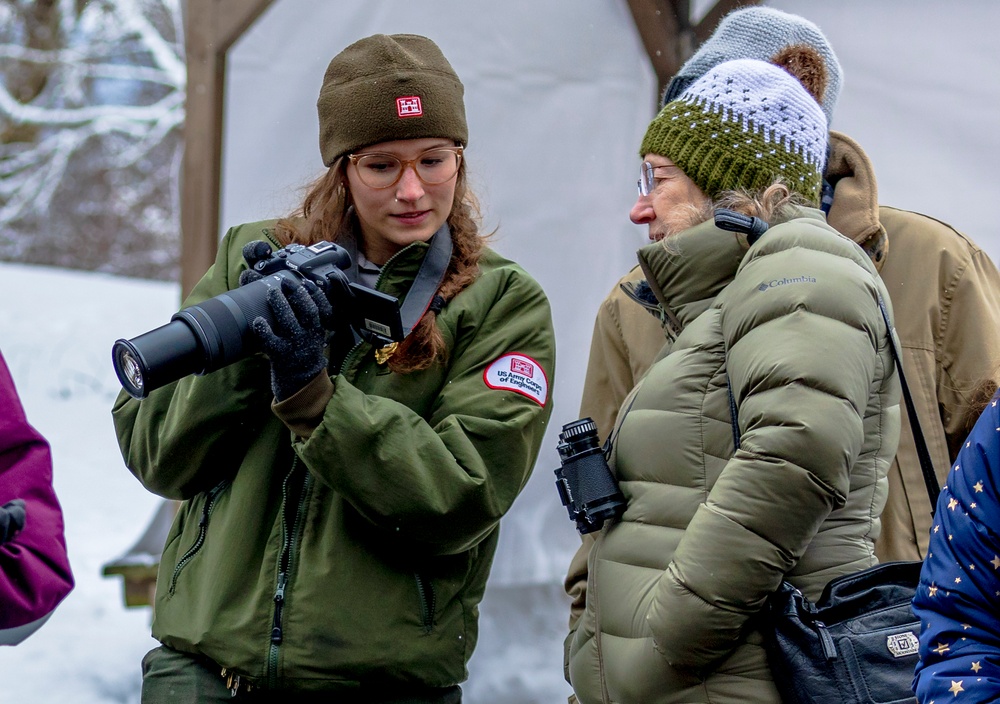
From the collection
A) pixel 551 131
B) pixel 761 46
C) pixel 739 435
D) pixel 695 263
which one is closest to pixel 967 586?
pixel 739 435

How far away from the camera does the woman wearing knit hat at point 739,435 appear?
1.62 metres

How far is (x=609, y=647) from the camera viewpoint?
1.82 meters

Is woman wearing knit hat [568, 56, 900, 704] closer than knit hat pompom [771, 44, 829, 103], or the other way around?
woman wearing knit hat [568, 56, 900, 704]

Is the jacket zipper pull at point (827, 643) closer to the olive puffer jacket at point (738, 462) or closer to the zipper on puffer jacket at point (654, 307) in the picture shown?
the olive puffer jacket at point (738, 462)

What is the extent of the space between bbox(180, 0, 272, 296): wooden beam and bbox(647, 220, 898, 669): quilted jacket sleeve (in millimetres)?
2233

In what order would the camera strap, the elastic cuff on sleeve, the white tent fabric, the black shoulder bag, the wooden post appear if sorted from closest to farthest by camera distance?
1. the black shoulder bag
2. the elastic cuff on sleeve
3. the camera strap
4. the white tent fabric
5. the wooden post

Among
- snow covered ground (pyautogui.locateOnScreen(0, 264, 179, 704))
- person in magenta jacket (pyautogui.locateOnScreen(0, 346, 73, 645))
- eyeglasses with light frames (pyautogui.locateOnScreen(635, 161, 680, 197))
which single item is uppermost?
eyeglasses with light frames (pyautogui.locateOnScreen(635, 161, 680, 197))

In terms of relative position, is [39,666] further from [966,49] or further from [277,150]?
[966,49]

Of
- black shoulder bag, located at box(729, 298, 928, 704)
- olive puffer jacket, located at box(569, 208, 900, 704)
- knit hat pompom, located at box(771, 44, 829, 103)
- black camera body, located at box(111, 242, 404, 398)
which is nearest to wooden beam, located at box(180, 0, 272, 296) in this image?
knit hat pompom, located at box(771, 44, 829, 103)

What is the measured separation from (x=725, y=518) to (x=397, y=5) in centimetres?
238

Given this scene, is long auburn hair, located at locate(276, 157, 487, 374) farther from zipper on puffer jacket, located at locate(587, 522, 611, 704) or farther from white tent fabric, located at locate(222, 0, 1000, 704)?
white tent fabric, located at locate(222, 0, 1000, 704)

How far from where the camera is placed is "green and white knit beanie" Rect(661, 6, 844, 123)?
280cm

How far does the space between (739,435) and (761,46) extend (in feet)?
4.82

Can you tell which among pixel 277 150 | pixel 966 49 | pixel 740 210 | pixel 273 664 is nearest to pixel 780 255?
pixel 740 210
